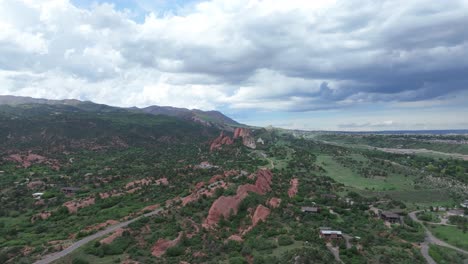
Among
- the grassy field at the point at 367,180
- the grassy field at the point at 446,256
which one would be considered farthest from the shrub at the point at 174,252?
the grassy field at the point at 367,180

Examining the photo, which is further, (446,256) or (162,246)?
(446,256)

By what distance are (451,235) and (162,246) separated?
5148cm

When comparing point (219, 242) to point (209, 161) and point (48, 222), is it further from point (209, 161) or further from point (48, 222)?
point (209, 161)

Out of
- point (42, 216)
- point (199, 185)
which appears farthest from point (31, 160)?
point (199, 185)

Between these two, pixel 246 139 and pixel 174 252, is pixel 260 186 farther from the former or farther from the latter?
pixel 246 139

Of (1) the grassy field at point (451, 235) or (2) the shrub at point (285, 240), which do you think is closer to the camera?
(2) the shrub at point (285, 240)

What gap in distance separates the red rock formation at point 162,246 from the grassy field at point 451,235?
153 ft

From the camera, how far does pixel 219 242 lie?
159 ft

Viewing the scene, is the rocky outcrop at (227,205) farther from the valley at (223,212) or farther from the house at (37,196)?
the house at (37,196)

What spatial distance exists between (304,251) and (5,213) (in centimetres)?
6642

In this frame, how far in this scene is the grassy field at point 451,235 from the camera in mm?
56072

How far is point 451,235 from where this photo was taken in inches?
2362

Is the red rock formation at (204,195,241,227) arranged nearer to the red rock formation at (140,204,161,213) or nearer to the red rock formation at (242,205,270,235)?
Answer: the red rock formation at (242,205,270,235)

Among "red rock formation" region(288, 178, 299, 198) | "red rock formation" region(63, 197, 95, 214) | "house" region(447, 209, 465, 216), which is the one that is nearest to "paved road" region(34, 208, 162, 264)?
"red rock formation" region(63, 197, 95, 214)
